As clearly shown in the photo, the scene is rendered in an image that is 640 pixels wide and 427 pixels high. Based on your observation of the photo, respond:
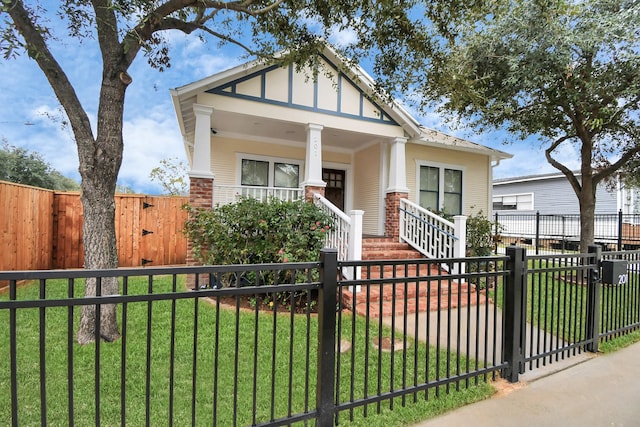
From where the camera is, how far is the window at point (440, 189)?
34.1ft

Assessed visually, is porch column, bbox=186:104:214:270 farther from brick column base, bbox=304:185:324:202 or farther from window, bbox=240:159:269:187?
window, bbox=240:159:269:187

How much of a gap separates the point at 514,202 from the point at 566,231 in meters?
5.41

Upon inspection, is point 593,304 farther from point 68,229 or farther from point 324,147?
point 68,229

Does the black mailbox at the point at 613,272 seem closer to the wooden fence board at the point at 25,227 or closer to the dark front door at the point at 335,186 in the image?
the dark front door at the point at 335,186

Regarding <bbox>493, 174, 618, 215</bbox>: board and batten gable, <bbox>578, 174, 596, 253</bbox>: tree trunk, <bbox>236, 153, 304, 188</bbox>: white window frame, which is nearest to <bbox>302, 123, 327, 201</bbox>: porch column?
<bbox>236, 153, 304, 188</bbox>: white window frame

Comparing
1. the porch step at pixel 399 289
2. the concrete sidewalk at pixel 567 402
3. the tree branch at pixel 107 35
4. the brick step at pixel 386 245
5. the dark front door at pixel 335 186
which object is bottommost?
the concrete sidewalk at pixel 567 402

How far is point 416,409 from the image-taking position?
2.72 m

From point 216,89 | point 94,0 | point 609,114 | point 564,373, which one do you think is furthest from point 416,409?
point 609,114

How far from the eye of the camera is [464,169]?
35.8 feet

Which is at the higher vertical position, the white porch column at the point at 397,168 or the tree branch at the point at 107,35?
the tree branch at the point at 107,35

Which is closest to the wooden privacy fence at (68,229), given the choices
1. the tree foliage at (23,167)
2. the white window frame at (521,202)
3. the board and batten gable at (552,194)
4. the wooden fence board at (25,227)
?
the wooden fence board at (25,227)

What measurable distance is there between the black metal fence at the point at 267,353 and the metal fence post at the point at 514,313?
11mm

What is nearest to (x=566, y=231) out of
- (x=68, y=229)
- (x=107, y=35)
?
(x=107, y=35)

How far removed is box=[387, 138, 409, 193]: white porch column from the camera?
29.2 ft
